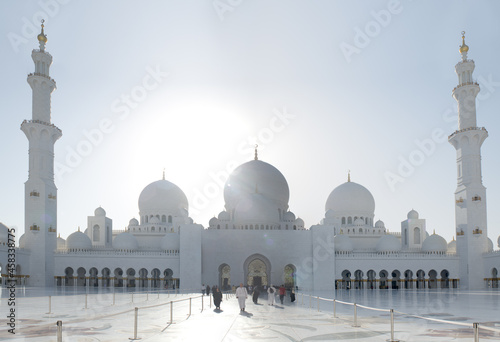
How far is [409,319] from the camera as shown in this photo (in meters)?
12.2

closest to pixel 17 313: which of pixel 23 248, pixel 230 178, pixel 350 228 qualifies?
pixel 23 248

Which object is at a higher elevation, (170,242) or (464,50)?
(464,50)

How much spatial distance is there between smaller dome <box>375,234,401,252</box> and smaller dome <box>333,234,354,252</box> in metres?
2.25

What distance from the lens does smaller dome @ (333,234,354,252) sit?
39.2 metres

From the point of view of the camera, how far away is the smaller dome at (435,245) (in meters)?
39.2

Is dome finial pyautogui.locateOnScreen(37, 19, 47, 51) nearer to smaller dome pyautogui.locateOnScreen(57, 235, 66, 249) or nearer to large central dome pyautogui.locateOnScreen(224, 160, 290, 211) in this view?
smaller dome pyautogui.locateOnScreen(57, 235, 66, 249)

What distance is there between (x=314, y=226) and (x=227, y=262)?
6.68 m

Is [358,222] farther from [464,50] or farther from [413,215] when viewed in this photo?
[464,50]

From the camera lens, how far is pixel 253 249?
122 feet

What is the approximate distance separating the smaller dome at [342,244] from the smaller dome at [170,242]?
463 inches

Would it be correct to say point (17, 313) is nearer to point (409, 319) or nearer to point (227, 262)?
point (409, 319)

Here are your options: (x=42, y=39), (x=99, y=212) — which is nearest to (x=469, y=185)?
(x=99, y=212)

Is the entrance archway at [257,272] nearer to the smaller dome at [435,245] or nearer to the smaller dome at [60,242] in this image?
the smaller dome at [435,245]

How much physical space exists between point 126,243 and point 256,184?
10.8 meters
